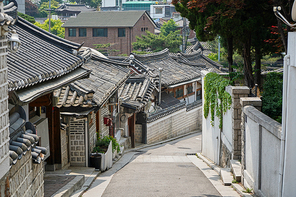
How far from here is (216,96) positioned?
16.5 meters

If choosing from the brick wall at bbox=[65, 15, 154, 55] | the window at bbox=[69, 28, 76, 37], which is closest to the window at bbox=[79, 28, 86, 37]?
the brick wall at bbox=[65, 15, 154, 55]

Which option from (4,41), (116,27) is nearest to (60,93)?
(4,41)

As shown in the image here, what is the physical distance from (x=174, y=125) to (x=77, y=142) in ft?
53.4

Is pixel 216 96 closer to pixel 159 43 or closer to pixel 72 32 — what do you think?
pixel 159 43

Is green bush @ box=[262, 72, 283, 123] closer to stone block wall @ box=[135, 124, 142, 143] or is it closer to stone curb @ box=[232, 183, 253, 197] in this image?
stone curb @ box=[232, 183, 253, 197]

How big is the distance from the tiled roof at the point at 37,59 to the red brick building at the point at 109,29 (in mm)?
48936

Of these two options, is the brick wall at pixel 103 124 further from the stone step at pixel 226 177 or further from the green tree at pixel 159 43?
the green tree at pixel 159 43

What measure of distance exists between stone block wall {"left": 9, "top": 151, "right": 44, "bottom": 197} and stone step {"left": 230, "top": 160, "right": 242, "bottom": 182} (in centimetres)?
621

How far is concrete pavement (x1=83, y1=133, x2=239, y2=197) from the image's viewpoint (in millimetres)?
11391

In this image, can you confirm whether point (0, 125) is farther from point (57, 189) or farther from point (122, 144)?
point (122, 144)

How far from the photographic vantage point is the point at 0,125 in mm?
6031

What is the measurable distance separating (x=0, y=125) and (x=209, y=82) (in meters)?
12.7

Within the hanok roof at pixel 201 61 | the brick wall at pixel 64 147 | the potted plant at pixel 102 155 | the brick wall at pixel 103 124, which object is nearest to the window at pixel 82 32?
the hanok roof at pixel 201 61

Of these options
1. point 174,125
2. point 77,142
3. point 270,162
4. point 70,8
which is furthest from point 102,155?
point 70,8
